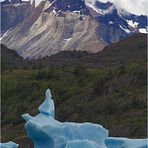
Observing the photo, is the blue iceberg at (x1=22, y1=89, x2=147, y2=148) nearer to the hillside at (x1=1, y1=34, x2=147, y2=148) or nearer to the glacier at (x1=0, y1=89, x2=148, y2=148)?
the glacier at (x1=0, y1=89, x2=148, y2=148)

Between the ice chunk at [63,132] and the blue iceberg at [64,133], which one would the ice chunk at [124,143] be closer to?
the blue iceberg at [64,133]

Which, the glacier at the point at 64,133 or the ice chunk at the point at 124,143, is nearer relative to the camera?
the glacier at the point at 64,133

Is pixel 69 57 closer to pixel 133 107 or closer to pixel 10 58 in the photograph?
pixel 10 58

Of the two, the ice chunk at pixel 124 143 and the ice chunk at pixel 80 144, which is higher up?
the ice chunk at pixel 80 144

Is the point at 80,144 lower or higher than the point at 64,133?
higher

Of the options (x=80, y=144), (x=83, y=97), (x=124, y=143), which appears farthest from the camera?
(x=83, y=97)

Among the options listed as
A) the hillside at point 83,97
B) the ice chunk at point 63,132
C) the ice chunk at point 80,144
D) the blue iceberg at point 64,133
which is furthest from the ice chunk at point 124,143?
the hillside at point 83,97

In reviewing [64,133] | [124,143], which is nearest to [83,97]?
[124,143]

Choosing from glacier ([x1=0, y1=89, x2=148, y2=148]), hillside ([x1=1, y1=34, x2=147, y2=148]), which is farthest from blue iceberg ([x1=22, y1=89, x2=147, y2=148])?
hillside ([x1=1, y1=34, x2=147, y2=148])

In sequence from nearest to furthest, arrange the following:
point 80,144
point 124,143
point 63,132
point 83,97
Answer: point 80,144, point 63,132, point 124,143, point 83,97

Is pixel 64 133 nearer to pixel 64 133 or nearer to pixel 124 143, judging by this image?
pixel 64 133
